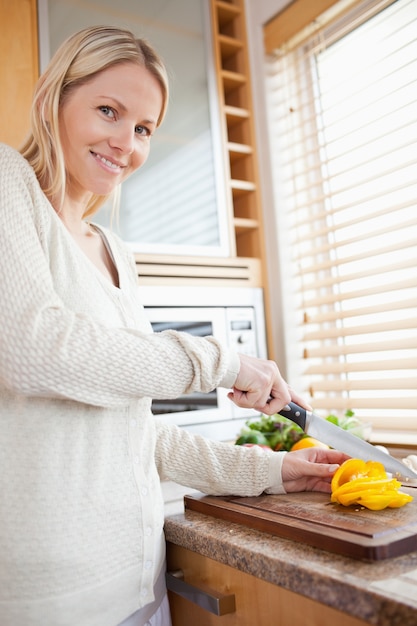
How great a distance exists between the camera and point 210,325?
5.49ft

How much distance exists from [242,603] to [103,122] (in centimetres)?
71

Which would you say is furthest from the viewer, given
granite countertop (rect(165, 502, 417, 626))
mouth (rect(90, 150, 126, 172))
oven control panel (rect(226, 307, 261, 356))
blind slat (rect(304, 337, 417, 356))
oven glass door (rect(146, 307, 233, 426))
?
oven control panel (rect(226, 307, 261, 356))

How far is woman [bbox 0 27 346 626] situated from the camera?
0.67 m

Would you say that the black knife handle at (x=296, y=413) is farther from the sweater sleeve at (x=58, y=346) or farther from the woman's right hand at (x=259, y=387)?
the sweater sleeve at (x=58, y=346)

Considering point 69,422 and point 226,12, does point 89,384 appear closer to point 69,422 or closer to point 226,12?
point 69,422

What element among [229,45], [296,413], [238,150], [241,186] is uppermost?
[229,45]

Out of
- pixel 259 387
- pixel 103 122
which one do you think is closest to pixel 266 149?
pixel 103 122

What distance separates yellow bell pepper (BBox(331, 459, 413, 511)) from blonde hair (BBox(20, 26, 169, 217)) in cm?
59

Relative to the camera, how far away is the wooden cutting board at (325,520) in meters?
0.64

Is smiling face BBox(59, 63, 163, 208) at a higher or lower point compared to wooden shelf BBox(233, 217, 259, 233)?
lower

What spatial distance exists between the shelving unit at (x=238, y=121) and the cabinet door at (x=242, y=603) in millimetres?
1150

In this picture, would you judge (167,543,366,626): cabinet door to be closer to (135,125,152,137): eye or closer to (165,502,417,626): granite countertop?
(165,502,417,626): granite countertop

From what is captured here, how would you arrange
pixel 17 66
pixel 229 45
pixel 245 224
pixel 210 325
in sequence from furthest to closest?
1. pixel 229 45
2. pixel 245 224
3. pixel 210 325
4. pixel 17 66

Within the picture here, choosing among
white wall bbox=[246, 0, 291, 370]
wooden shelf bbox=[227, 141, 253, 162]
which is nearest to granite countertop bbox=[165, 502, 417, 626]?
white wall bbox=[246, 0, 291, 370]
